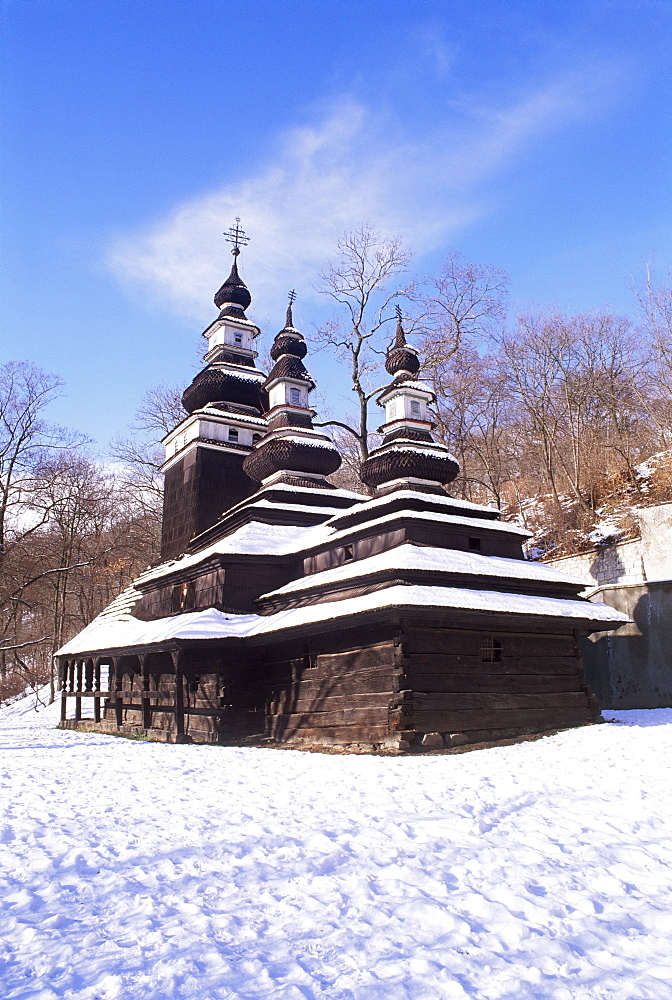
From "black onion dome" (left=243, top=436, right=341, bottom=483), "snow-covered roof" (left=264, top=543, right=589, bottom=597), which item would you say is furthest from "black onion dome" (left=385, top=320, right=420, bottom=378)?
"snow-covered roof" (left=264, top=543, right=589, bottom=597)

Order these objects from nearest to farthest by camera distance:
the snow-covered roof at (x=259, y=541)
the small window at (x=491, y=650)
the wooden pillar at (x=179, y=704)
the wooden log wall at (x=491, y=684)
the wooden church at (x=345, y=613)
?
the wooden log wall at (x=491, y=684) < the wooden church at (x=345, y=613) < the small window at (x=491, y=650) < the wooden pillar at (x=179, y=704) < the snow-covered roof at (x=259, y=541)

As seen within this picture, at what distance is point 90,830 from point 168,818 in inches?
28.8

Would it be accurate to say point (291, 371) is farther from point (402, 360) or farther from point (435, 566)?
point (435, 566)

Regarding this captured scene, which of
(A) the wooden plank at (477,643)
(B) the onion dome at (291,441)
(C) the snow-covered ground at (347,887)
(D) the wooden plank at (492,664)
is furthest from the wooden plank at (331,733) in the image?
(B) the onion dome at (291,441)

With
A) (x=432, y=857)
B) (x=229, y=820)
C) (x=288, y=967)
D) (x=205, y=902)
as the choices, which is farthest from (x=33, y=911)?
(x=432, y=857)

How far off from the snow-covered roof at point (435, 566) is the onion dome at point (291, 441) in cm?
619

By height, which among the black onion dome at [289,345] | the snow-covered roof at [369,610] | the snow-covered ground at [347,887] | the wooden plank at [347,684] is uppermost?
the black onion dome at [289,345]

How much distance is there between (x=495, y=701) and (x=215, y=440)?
47.4 feet

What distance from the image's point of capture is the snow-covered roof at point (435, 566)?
1241cm

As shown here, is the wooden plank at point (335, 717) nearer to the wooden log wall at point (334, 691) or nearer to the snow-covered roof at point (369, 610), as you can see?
the wooden log wall at point (334, 691)

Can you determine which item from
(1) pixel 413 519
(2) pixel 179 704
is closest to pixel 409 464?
(1) pixel 413 519

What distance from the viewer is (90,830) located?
6449mm

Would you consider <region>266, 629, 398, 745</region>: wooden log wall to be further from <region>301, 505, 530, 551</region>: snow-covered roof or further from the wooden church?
<region>301, 505, 530, 551</region>: snow-covered roof

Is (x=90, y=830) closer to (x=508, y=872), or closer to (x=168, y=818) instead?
(x=168, y=818)
